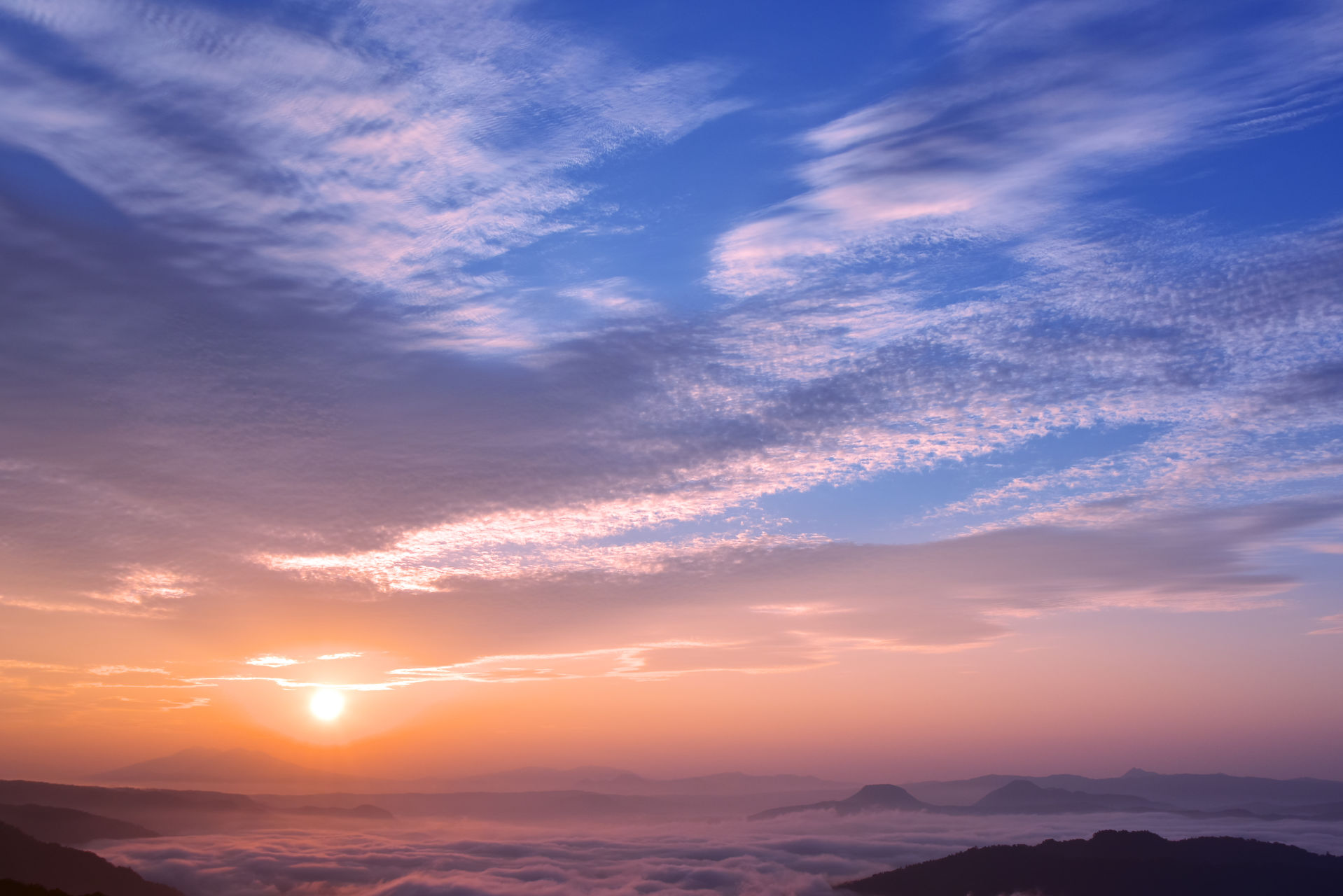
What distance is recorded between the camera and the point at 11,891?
145875 millimetres
